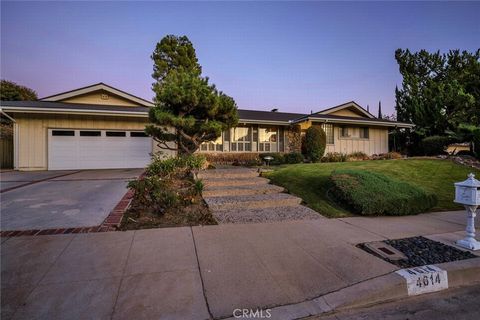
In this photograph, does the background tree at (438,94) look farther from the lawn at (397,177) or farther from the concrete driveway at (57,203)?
the concrete driveway at (57,203)

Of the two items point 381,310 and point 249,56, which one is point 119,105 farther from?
point 381,310

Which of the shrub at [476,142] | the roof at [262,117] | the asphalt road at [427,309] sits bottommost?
the asphalt road at [427,309]

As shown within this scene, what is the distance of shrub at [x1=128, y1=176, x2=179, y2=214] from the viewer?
550 centimetres

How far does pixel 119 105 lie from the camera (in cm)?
1534

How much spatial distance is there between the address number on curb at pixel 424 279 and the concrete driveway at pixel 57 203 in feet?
16.4

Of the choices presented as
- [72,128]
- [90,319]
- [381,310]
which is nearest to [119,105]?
[72,128]

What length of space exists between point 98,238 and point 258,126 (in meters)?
13.6

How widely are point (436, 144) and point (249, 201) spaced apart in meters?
17.4

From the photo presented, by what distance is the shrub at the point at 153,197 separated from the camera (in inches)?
217

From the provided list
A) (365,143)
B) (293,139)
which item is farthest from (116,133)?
(365,143)

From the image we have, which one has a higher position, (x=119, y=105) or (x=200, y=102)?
(x=119, y=105)

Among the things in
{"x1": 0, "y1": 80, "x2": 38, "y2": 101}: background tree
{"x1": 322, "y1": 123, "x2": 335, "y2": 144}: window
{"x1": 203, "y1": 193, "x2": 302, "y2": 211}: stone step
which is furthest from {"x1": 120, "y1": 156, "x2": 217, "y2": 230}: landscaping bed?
{"x1": 0, "y1": 80, "x2": 38, "y2": 101}: background tree

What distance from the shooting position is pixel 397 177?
31.3ft

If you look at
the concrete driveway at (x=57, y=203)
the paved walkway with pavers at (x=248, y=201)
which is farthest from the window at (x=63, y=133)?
the paved walkway with pavers at (x=248, y=201)
